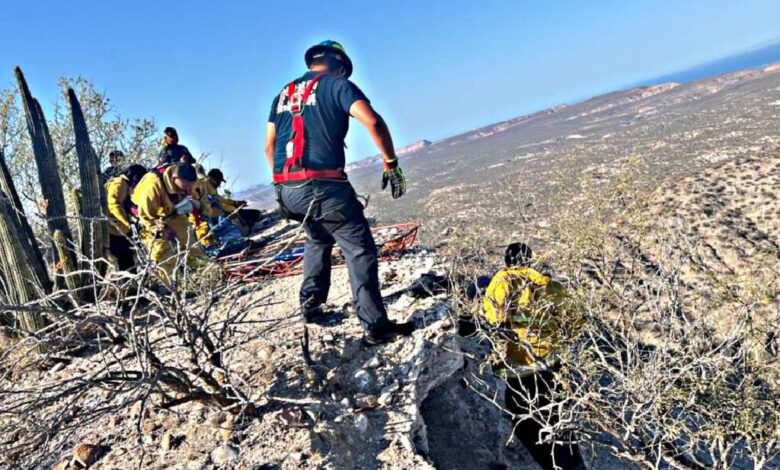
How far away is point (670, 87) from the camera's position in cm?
5369

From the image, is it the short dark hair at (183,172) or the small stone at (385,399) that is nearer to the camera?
the small stone at (385,399)

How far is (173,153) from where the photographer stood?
25.0 ft

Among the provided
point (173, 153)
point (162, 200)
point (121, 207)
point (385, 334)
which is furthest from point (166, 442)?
point (173, 153)

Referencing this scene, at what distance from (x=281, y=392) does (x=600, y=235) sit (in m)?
2.78

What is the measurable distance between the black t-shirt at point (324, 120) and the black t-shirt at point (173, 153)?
4605 millimetres

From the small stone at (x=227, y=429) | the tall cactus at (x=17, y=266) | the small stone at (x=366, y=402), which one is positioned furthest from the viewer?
the tall cactus at (x=17, y=266)

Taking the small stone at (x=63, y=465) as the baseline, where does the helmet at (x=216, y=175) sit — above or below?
above

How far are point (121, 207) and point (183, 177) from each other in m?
1.09

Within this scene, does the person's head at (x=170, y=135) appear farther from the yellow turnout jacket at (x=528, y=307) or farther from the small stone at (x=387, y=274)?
the yellow turnout jacket at (x=528, y=307)

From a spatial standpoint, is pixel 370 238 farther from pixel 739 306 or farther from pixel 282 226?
pixel 282 226

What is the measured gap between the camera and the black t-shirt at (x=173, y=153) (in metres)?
7.55

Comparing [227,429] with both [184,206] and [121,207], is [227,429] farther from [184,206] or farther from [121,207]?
[121,207]

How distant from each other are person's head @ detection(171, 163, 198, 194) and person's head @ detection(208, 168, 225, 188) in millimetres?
2530

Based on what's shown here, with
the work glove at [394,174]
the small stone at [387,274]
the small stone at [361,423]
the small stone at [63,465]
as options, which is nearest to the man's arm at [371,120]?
the work glove at [394,174]
